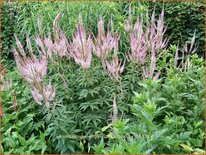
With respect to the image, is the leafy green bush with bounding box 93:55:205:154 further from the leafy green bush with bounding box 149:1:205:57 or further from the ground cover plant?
the leafy green bush with bounding box 149:1:205:57

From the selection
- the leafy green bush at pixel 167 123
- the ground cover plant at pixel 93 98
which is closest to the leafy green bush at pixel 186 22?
the ground cover plant at pixel 93 98

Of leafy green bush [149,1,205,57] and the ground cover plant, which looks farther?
leafy green bush [149,1,205,57]

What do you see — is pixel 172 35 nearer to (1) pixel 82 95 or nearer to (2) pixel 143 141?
(1) pixel 82 95

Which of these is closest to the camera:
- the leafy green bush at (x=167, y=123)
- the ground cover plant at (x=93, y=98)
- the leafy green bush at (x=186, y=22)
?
the leafy green bush at (x=167, y=123)

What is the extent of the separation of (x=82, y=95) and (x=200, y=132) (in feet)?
4.22

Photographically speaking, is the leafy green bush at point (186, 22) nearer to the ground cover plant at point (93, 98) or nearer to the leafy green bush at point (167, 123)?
the ground cover plant at point (93, 98)

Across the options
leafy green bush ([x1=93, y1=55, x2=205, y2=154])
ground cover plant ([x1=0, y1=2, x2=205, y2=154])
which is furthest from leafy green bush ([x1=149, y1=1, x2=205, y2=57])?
leafy green bush ([x1=93, y1=55, x2=205, y2=154])

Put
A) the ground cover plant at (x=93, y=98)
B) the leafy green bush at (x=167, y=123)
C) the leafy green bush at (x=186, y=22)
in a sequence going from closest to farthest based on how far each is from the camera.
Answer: the leafy green bush at (x=167, y=123)
the ground cover plant at (x=93, y=98)
the leafy green bush at (x=186, y=22)

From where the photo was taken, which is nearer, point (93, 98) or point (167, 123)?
point (167, 123)

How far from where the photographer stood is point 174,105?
3.49m

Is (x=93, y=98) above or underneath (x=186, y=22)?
underneath

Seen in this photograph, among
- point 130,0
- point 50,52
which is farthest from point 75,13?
point 50,52

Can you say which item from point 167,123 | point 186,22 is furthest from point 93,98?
point 186,22

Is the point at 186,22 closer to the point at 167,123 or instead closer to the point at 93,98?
the point at 93,98
